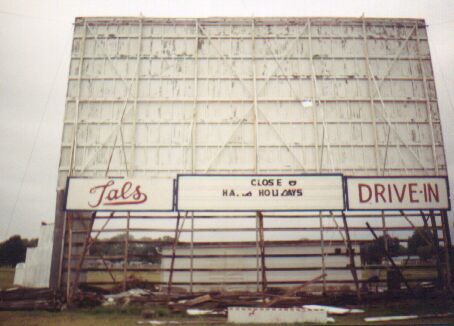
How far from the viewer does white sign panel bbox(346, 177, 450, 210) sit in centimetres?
1091

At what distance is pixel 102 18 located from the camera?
54.3ft

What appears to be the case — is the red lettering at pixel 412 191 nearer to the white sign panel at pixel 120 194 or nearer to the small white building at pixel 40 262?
the white sign panel at pixel 120 194

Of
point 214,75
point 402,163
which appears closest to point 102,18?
point 214,75

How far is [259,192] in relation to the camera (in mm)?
10891

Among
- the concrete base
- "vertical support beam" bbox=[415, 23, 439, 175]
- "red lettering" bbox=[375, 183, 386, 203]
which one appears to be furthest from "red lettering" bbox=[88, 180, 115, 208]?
"vertical support beam" bbox=[415, 23, 439, 175]

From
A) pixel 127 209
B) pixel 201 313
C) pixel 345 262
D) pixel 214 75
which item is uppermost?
pixel 214 75

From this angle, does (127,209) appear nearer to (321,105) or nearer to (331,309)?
(331,309)

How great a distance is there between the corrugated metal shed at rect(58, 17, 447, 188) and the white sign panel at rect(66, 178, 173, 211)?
13.3ft

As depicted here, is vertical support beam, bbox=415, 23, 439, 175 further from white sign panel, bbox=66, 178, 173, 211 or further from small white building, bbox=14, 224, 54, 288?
small white building, bbox=14, 224, 54, 288

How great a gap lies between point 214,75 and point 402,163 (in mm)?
9506

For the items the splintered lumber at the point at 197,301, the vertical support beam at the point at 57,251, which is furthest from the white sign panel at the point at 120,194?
the splintered lumber at the point at 197,301

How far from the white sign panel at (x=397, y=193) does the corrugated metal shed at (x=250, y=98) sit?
3.98 metres

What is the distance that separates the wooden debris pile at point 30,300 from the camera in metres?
9.61

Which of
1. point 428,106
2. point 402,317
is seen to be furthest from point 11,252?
point 428,106
